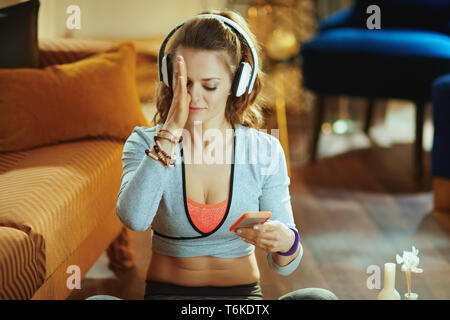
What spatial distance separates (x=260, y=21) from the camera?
4078 millimetres

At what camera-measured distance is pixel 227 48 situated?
41.1 inches

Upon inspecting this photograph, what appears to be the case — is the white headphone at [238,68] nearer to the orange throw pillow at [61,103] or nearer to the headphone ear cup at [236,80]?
the headphone ear cup at [236,80]

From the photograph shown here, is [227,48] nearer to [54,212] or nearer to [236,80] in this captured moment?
[236,80]

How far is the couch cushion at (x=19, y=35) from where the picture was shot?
1741 millimetres

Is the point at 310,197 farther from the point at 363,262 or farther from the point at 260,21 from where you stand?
the point at 260,21

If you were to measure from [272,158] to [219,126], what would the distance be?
114 mm

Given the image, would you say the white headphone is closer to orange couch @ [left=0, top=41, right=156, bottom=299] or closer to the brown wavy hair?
the brown wavy hair

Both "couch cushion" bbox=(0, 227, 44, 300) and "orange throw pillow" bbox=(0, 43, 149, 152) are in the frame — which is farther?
"orange throw pillow" bbox=(0, 43, 149, 152)

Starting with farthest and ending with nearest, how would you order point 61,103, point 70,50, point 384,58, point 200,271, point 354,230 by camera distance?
point 384,58, point 354,230, point 70,50, point 61,103, point 200,271

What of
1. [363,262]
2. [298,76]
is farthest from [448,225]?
[298,76]

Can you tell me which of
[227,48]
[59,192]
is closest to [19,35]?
[59,192]

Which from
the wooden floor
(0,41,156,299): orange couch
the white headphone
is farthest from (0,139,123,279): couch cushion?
the white headphone

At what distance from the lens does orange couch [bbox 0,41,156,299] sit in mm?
1195

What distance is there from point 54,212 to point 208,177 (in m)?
0.41
